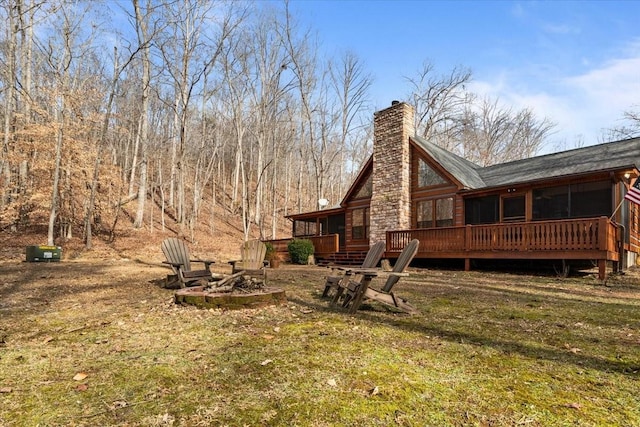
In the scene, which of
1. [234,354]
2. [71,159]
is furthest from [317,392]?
[71,159]

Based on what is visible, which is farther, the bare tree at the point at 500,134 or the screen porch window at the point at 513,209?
the bare tree at the point at 500,134

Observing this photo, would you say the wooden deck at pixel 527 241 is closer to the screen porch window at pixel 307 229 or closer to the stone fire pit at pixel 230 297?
the stone fire pit at pixel 230 297

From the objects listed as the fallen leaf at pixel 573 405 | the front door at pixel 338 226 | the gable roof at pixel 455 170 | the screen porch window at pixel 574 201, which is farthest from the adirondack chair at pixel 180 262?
the front door at pixel 338 226

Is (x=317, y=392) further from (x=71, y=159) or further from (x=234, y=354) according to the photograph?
(x=71, y=159)

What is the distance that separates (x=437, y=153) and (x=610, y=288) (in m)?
8.44

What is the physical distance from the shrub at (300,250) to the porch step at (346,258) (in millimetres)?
776

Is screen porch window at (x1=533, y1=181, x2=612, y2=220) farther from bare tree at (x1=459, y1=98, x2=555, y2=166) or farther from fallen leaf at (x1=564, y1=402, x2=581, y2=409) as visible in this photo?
bare tree at (x1=459, y1=98, x2=555, y2=166)

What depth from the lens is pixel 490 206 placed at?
45.0ft

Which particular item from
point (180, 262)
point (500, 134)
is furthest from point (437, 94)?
point (180, 262)

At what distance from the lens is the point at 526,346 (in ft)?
11.2

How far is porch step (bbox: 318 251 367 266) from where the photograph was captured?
15.0 m

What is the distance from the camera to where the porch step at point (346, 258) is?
1500cm

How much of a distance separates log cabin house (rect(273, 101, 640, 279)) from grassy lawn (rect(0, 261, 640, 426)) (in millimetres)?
5105

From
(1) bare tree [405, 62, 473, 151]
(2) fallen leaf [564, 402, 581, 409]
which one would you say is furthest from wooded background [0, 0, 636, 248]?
(2) fallen leaf [564, 402, 581, 409]
